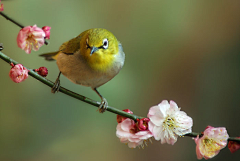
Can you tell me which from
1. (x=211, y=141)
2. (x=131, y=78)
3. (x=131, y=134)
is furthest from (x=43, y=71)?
(x=131, y=78)

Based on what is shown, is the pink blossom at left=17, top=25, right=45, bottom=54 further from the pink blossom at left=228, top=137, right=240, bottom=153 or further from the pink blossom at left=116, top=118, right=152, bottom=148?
the pink blossom at left=228, top=137, right=240, bottom=153

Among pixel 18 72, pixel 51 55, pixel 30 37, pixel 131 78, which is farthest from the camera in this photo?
pixel 131 78

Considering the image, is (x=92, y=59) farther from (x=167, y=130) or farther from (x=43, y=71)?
(x=167, y=130)

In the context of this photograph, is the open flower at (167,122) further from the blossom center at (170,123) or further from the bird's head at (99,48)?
the bird's head at (99,48)

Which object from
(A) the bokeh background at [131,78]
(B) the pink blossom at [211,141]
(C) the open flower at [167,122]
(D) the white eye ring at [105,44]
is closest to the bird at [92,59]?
(D) the white eye ring at [105,44]

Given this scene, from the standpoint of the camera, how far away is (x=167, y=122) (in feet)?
1.95

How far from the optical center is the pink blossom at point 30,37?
1.96ft

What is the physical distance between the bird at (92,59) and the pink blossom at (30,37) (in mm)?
100

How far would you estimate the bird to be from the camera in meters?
0.62

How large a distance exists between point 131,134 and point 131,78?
0.88 metres

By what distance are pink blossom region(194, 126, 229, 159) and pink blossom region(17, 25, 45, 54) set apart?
0.41 metres

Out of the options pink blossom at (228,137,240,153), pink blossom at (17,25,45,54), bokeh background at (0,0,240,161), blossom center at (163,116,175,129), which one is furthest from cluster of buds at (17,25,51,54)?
bokeh background at (0,0,240,161)

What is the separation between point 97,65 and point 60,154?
77cm

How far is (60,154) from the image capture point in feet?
4.25
